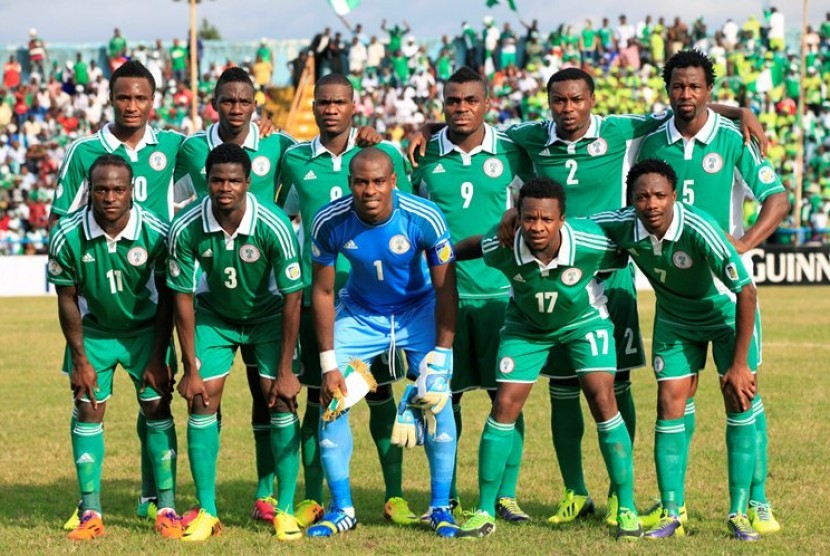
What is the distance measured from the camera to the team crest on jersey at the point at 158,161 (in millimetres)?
7691

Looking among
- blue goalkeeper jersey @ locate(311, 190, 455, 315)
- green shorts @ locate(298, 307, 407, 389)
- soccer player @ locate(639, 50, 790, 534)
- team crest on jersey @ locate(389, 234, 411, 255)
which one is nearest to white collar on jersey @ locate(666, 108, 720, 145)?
soccer player @ locate(639, 50, 790, 534)

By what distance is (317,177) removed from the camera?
25.1 feet

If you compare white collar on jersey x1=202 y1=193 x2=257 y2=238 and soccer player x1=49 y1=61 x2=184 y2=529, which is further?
soccer player x1=49 y1=61 x2=184 y2=529

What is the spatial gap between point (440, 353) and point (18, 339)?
42.8 ft

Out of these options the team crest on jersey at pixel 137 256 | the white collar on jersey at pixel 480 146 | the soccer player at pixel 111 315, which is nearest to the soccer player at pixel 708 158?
the white collar on jersey at pixel 480 146

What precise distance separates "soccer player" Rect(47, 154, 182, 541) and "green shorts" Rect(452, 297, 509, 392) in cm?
173

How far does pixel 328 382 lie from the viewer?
7047 millimetres

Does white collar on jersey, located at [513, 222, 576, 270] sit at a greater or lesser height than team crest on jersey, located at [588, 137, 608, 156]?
lesser

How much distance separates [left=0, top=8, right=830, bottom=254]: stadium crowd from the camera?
107ft

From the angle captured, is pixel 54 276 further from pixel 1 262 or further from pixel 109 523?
pixel 1 262

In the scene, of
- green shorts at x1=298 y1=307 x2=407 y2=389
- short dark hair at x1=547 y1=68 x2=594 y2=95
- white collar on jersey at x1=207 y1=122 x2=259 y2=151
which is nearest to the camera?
short dark hair at x1=547 y1=68 x2=594 y2=95

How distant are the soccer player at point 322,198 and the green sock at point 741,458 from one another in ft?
6.31

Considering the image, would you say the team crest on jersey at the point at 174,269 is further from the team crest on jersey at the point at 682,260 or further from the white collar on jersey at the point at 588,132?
the team crest on jersey at the point at 682,260

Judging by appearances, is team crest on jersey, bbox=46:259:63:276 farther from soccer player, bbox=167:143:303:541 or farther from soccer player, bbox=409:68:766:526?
soccer player, bbox=409:68:766:526
